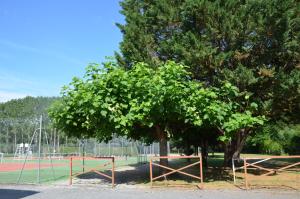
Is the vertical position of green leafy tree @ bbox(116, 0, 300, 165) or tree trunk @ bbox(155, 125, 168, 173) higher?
green leafy tree @ bbox(116, 0, 300, 165)

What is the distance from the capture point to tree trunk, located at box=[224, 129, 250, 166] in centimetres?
2495

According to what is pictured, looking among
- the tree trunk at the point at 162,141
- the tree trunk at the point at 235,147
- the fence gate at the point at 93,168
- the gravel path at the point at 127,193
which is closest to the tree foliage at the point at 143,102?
the tree trunk at the point at 162,141

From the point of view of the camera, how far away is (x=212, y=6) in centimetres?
2023

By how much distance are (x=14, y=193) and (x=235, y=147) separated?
1497cm

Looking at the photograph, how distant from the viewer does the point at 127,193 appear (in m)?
15.5

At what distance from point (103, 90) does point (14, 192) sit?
5.44 m

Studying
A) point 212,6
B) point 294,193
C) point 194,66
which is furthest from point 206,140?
point 294,193

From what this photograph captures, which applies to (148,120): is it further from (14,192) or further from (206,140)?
(206,140)

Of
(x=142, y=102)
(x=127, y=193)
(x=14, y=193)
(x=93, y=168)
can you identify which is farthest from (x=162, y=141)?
(x=93, y=168)

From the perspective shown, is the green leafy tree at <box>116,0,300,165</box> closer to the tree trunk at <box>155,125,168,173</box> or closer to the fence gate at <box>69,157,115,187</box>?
the tree trunk at <box>155,125,168,173</box>

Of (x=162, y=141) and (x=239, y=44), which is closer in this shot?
(x=162, y=141)

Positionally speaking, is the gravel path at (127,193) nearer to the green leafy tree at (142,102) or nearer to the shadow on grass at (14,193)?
the shadow on grass at (14,193)

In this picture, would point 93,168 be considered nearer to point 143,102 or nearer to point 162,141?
point 162,141

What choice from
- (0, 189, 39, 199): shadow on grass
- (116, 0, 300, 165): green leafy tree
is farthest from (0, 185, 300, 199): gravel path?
(116, 0, 300, 165): green leafy tree
